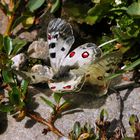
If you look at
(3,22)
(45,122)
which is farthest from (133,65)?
(3,22)

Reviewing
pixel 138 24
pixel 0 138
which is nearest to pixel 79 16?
pixel 138 24

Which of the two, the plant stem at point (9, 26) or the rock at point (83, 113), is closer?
the rock at point (83, 113)

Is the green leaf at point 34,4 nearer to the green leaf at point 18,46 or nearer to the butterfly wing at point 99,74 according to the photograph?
the green leaf at point 18,46

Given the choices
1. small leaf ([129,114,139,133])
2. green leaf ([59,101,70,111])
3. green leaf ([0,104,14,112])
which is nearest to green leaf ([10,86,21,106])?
green leaf ([0,104,14,112])

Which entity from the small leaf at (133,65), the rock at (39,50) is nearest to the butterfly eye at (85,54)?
the small leaf at (133,65)

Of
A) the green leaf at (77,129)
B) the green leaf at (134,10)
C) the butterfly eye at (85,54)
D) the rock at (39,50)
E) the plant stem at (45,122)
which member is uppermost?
the green leaf at (134,10)

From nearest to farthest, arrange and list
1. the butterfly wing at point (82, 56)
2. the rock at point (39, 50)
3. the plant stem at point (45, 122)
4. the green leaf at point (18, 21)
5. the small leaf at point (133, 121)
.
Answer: the small leaf at point (133, 121) < the plant stem at point (45, 122) < the butterfly wing at point (82, 56) < the rock at point (39, 50) < the green leaf at point (18, 21)

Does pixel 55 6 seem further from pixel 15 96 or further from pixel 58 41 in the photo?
pixel 15 96
